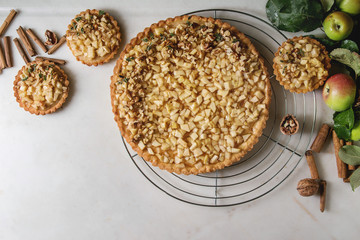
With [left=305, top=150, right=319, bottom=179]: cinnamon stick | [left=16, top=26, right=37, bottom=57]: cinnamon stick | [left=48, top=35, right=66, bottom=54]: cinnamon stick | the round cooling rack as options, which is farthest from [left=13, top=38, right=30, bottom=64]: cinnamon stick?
[left=305, top=150, right=319, bottom=179]: cinnamon stick

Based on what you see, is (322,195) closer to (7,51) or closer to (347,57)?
(347,57)

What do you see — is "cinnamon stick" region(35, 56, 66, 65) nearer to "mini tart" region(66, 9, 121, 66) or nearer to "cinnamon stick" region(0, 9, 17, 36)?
"mini tart" region(66, 9, 121, 66)

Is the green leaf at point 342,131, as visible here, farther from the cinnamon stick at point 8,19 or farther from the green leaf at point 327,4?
the cinnamon stick at point 8,19

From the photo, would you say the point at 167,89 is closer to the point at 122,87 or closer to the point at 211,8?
the point at 122,87

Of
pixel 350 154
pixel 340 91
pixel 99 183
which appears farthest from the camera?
pixel 99 183

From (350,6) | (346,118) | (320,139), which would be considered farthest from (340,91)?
(350,6)
